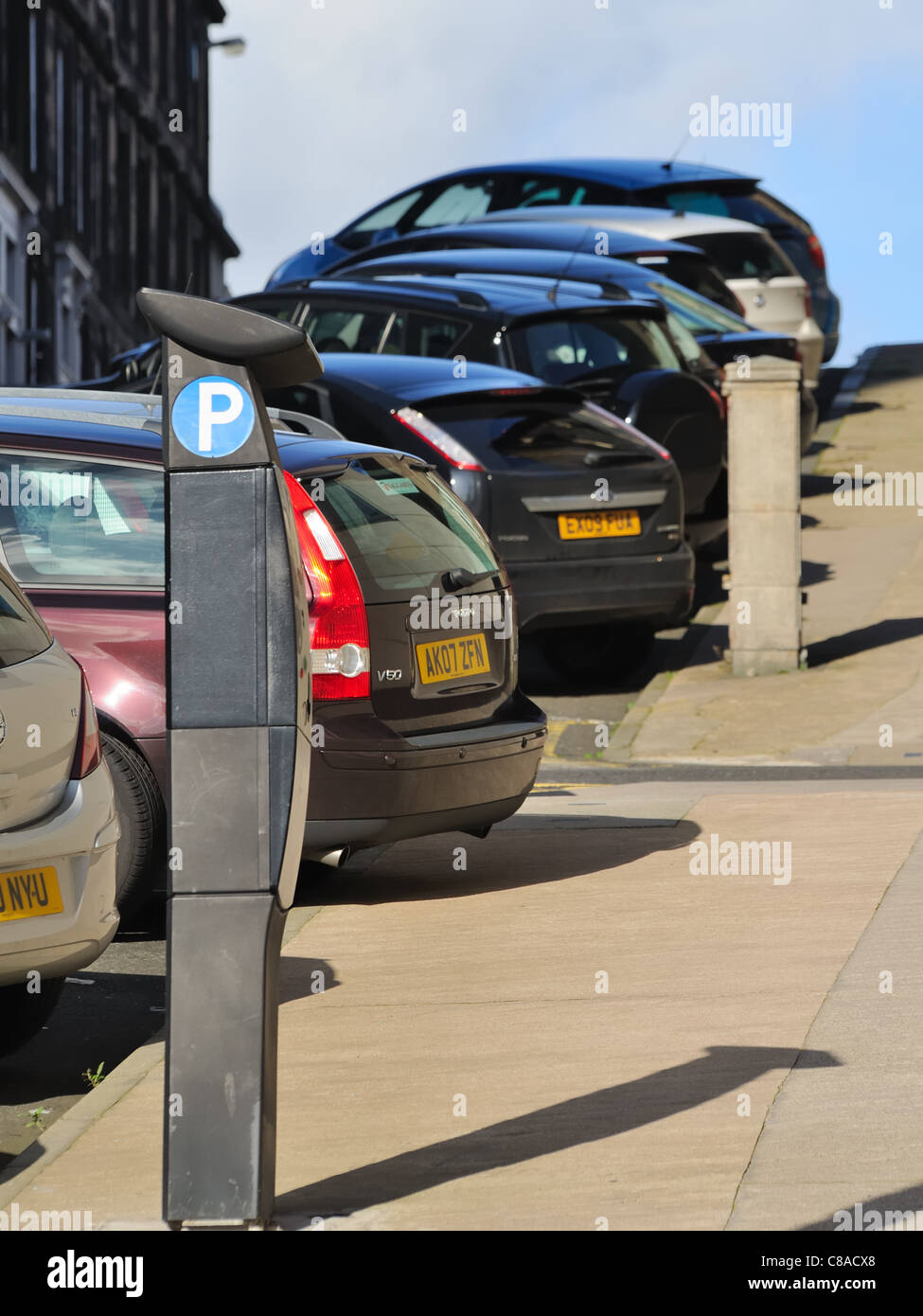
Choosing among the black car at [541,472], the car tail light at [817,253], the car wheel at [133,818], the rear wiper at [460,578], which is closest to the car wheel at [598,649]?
the black car at [541,472]

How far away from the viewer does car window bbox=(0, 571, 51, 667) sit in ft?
17.8

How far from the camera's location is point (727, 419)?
14102 millimetres

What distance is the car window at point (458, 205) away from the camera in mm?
21766

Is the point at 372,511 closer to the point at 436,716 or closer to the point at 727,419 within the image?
the point at 436,716

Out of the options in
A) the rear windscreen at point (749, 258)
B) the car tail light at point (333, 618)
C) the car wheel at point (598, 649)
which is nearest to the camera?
the car tail light at point (333, 618)

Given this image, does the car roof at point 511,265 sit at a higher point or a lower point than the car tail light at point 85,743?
higher

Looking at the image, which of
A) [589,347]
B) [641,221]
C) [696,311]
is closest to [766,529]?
[589,347]

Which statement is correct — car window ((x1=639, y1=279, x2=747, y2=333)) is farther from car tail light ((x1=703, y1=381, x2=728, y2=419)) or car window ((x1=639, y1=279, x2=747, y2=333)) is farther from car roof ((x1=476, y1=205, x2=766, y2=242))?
car roof ((x1=476, y1=205, x2=766, y2=242))

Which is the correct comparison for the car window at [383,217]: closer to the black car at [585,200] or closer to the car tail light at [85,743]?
the black car at [585,200]

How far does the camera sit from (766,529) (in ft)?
43.2

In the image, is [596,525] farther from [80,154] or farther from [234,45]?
[80,154]

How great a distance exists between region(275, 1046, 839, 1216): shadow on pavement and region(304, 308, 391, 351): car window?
29.3 feet

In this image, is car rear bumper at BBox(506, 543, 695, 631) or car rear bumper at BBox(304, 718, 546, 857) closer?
car rear bumper at BBox(304, 718, 546, 857)

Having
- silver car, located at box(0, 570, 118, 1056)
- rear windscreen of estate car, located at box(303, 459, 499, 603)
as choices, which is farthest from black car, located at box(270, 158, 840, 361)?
silver car, located at box(0, 570, 118, 1056)
